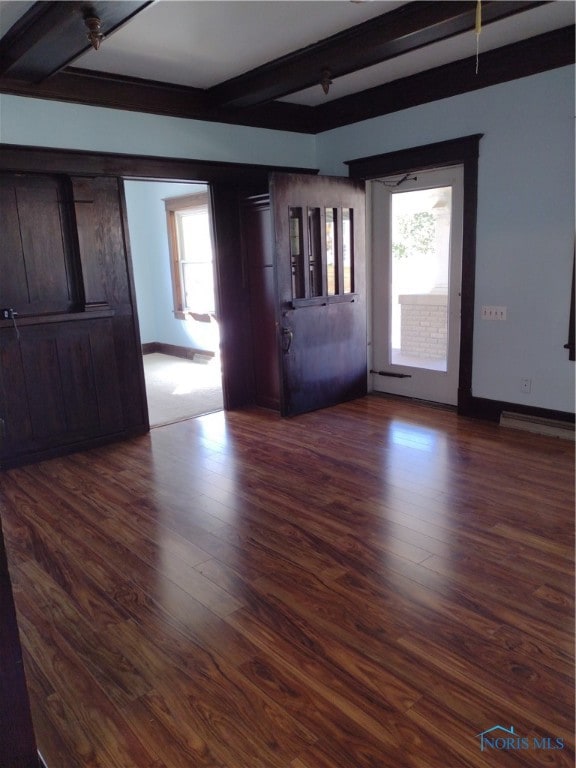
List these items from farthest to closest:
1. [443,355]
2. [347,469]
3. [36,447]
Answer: [443,355] < [36,447] < [347,469]

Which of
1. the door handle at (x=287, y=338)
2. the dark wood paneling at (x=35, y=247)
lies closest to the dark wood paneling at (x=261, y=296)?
the door handle at (x=287, y=338)

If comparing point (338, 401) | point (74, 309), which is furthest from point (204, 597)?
point (338, 401)

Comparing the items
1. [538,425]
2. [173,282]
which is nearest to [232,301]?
[538,425]

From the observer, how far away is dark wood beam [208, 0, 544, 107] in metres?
2.91

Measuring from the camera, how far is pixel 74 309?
4109 millimetres

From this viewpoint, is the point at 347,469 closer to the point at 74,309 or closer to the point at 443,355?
the point at 443,355

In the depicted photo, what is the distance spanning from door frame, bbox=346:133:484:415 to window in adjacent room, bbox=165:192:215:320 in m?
3.24

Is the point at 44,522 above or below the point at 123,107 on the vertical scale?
below

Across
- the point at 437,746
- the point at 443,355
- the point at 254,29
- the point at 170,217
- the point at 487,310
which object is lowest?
the point at 437,746

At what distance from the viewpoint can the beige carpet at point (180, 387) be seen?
17.2 feet

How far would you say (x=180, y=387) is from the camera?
20.4ft

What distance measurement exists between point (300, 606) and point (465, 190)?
3497mm

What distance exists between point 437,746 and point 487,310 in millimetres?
3419

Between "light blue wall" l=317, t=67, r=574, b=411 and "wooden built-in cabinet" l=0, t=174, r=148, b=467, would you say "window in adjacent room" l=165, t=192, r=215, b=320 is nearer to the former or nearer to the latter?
"wooden built-in cabinet" l=0, t=174, r=148, b=467
